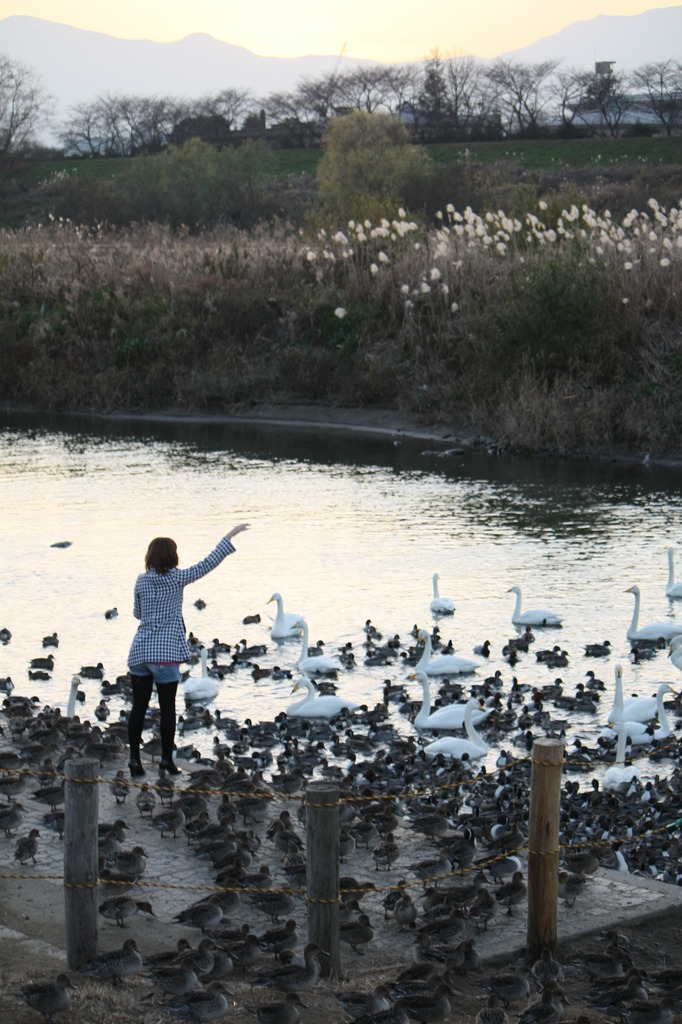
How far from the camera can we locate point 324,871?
7629 millimetres

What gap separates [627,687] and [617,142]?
74663 millimetres

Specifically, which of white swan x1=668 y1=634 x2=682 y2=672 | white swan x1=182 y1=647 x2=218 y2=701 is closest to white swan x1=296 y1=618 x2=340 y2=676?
white swan x1=182 y1=647 x2=218 y2=701

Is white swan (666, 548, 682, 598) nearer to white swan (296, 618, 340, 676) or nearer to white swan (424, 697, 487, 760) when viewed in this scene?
white swan (296, 618, 340, 676)

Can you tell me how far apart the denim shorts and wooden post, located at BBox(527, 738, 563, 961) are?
3875 millimetres

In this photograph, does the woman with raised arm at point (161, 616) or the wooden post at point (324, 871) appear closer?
the wooden post at point (324, 871)

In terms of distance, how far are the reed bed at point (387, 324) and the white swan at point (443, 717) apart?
64.5 feet

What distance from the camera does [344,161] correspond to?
68.5m

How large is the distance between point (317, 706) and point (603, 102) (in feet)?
309

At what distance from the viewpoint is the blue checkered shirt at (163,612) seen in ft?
36.2

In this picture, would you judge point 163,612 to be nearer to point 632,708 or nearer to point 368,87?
point 632,708

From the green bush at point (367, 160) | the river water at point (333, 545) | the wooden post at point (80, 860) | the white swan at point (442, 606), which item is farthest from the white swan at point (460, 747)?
the green bush at point (367, 160)

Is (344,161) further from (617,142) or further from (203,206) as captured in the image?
(617,142)

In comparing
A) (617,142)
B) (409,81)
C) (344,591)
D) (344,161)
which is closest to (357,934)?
(344,591)

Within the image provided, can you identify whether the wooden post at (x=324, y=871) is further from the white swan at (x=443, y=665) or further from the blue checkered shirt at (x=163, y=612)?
the white swan at (x=443, y=665)
